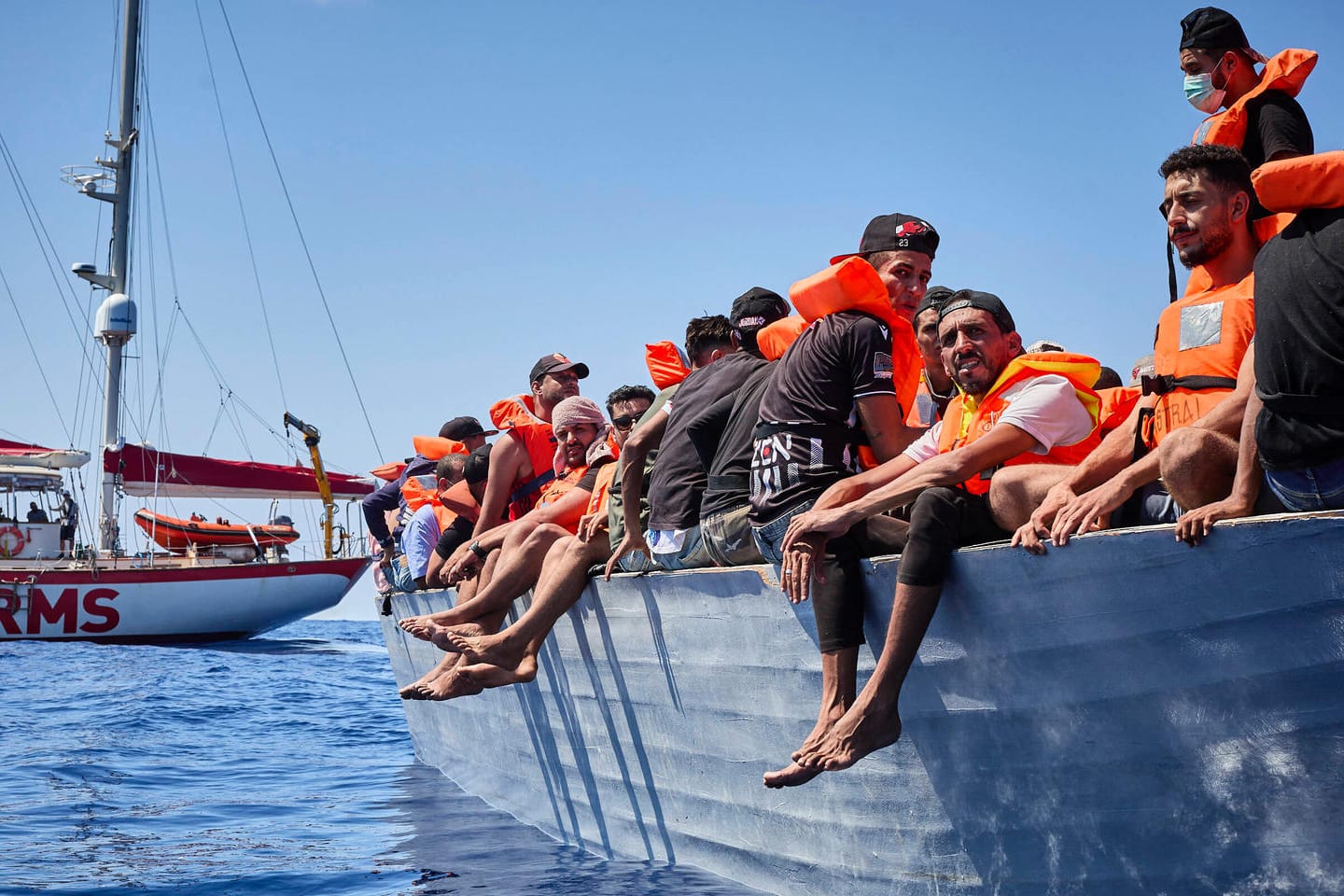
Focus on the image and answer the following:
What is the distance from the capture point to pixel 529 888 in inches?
238

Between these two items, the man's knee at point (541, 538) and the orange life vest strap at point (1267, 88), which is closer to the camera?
the orange life vest strap at point (1267, 88)

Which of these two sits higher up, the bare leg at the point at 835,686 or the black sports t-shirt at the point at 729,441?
the black sports t-shirt at the point at 729,441

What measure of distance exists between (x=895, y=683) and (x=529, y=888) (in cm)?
292

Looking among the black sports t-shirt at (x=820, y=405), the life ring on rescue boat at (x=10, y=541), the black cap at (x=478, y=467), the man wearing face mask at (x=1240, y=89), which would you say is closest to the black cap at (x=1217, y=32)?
the man wearing face mask at (x=1240, y=89)

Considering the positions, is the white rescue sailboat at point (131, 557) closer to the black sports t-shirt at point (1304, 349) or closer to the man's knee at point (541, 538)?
the man's knee at point (541, 538)

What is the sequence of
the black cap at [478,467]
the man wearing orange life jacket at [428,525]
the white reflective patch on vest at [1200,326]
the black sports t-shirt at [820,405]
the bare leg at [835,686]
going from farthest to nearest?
the man wearing orange life jacket at [428,525], the black cap at [478,467], the black sports t-shirt at [820,405], the bare leg at [835,686], the white reflective patch on vest at [1200,326]

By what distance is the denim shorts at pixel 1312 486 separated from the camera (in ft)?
9.38

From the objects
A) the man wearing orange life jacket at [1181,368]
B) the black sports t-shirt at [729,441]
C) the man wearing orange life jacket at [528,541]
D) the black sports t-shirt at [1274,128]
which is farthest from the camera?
the man wearing orange life jacket at [528,541]

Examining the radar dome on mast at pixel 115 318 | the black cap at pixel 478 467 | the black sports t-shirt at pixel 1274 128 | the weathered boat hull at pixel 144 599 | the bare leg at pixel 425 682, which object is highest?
the radar dome on mast at pixel 115 318

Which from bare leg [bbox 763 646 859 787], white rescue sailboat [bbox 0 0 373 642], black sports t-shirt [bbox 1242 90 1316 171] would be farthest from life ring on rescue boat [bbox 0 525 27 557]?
black sports t-shirt [bbox 1242 90 1316 171]

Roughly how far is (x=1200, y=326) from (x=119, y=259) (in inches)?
1672

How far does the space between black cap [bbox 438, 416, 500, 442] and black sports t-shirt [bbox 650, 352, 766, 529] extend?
15.6 ft

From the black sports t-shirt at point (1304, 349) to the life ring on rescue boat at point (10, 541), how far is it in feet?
131

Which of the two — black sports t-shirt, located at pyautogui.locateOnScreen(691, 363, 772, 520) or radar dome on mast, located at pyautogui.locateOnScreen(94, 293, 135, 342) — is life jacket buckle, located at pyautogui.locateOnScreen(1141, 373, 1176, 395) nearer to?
black sports t-shirt, located at pyautogui.locateOnScreen(691, 363, 772, 520)
